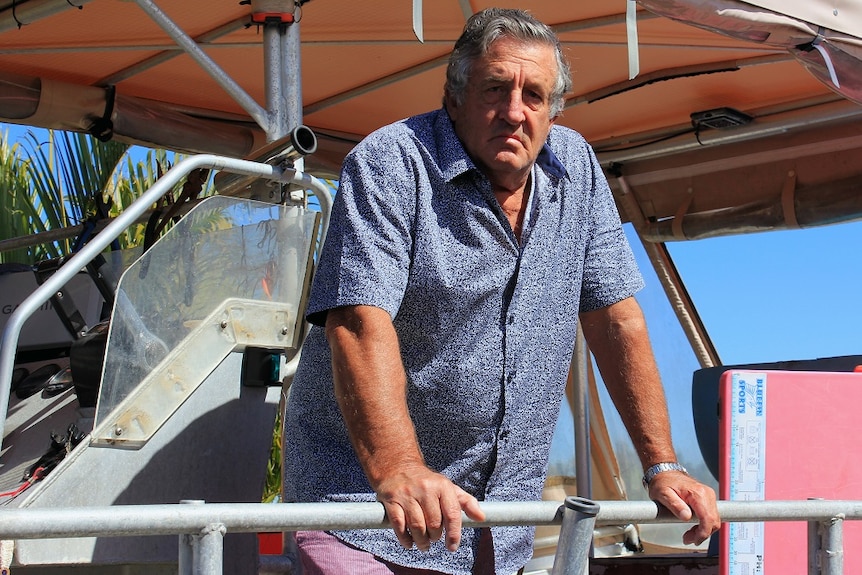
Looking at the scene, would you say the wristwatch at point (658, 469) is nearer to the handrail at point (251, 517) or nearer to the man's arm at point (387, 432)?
the handrail at point (251, 517)

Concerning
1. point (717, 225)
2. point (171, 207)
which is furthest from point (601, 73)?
point (171, 207)

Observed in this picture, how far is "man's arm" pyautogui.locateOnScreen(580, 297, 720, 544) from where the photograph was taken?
6.55 ft

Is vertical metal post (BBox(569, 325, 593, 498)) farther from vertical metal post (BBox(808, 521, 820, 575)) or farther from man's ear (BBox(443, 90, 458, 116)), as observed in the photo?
vertical metal post (BBox(808, 521, 820, 575))

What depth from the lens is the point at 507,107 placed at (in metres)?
2.08

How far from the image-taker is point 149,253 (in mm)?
2627

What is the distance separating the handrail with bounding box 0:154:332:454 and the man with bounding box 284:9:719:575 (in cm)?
62

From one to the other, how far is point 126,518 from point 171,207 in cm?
199

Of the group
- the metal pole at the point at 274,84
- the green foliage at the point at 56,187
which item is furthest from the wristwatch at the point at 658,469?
the green foliage at the point at 56,187

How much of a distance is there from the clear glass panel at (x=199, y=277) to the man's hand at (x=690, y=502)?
126cm

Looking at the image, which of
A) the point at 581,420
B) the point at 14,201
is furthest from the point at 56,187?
the point at 581,420

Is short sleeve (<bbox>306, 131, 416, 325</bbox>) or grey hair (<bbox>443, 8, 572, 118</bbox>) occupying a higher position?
grey hair (<bbox>443, 8, 572, 118</bbox>)

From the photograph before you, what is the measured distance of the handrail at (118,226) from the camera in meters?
2.32

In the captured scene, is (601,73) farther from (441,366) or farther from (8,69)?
(441,366)

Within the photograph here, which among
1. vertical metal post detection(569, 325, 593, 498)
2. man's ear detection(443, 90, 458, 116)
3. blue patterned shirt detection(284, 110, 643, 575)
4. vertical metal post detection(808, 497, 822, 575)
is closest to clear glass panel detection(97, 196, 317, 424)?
blue patterned shirt detection(284, 110, 643, 575)
